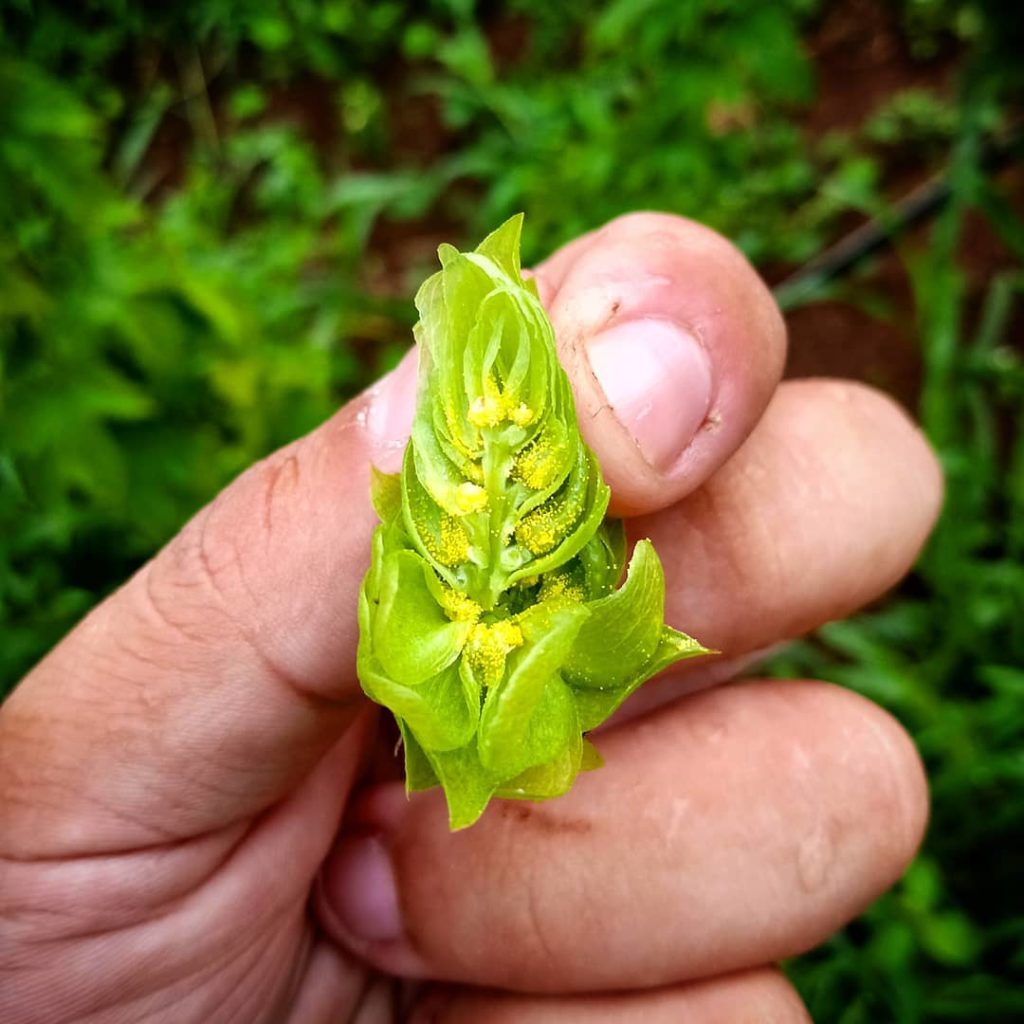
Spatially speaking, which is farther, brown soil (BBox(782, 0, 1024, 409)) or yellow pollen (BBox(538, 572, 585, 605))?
brown soil (BBox(782, 0, 1024, 409))

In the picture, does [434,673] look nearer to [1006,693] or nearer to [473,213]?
[1006,693]

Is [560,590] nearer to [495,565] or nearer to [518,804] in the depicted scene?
[495,565]

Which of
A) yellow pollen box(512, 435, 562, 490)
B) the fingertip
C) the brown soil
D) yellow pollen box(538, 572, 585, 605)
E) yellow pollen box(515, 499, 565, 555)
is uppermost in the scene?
yellow pollen box(512, 435, 562, 490)

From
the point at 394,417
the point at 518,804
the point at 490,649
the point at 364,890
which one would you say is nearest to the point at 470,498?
the point at 490,649

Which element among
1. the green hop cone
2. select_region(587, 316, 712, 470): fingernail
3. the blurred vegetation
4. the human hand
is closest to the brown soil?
the blurred vegetation

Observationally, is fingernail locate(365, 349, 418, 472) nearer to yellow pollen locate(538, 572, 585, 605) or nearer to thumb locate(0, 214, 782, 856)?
thumb locate(0, 214, 782, 856)

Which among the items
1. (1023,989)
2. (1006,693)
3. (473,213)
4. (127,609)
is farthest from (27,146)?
(1023,989)

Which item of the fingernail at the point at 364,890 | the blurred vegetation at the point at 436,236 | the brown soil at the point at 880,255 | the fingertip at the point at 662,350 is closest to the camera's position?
the fingertip at the point at 662,350

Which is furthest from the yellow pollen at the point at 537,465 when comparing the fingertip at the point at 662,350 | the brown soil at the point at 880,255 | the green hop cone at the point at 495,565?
the brown soil at the point at 880,255

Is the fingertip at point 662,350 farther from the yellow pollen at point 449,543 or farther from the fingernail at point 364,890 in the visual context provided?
the fingernail at point 364,890
